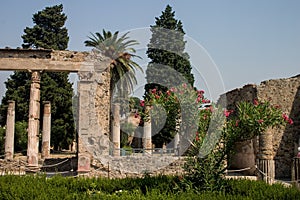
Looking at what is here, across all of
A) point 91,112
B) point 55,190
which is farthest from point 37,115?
point 55,190

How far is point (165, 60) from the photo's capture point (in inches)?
1025

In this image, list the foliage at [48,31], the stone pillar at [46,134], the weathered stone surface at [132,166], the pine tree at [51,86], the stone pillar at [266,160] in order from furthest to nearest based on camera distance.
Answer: the foliage at [48,31] < the pine tree at [51,86] < the stone pillar at [46,134] < the weathered stone surface at [132,166] < the stone pillar at [266,160]

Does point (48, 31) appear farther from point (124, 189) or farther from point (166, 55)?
point (124, 189)

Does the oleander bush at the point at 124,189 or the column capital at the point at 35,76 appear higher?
the column capital at the point at 35,76

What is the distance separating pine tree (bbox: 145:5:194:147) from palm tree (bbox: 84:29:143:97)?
1.58 meters

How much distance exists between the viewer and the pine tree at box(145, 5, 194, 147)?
84.2 ft

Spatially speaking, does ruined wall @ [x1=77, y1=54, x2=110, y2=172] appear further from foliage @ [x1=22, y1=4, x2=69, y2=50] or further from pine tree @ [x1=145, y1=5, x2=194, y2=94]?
foliage @ [x1=22, y1=4, x2=69, y2=50]

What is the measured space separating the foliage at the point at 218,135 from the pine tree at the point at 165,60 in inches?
686

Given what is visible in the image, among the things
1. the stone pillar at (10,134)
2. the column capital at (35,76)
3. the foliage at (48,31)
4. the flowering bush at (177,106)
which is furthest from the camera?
the foliage at (48,31)

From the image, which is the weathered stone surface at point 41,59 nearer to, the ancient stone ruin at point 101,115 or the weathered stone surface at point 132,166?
the ancient stone ruin at point 101,115

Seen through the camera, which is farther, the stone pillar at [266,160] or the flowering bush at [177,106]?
the stone pillar at [266,160]

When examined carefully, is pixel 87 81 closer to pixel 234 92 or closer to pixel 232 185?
pixel 234 92

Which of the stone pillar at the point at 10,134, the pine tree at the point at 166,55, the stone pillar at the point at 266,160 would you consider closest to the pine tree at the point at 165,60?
the pine tree at the point at 166,55

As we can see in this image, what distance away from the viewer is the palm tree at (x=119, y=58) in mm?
23719
